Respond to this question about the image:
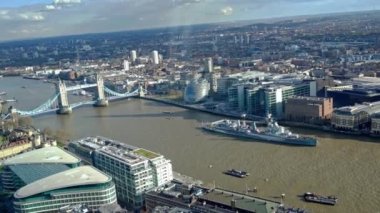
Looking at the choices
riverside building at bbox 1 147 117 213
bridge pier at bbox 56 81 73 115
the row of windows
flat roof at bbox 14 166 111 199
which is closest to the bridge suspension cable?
bridge pier at bbox 56 81 73 115

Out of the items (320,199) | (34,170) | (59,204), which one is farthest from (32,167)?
(320,199)

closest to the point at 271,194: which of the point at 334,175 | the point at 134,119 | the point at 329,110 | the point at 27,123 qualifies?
the point at 334,175

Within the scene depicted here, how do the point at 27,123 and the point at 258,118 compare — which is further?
the point at 27,123

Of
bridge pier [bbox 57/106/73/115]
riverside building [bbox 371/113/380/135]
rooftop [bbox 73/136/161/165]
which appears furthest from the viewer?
bridge pier [bbox 57/106/73/115]

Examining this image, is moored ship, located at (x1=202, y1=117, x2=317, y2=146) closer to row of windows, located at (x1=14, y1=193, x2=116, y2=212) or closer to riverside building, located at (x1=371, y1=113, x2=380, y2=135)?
riverside building, located at (x1=371, y1=113, x2=380, y2=135)

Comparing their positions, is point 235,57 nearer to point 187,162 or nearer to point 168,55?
point 168,55

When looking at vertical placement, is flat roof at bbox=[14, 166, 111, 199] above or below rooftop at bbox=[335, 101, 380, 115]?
above
